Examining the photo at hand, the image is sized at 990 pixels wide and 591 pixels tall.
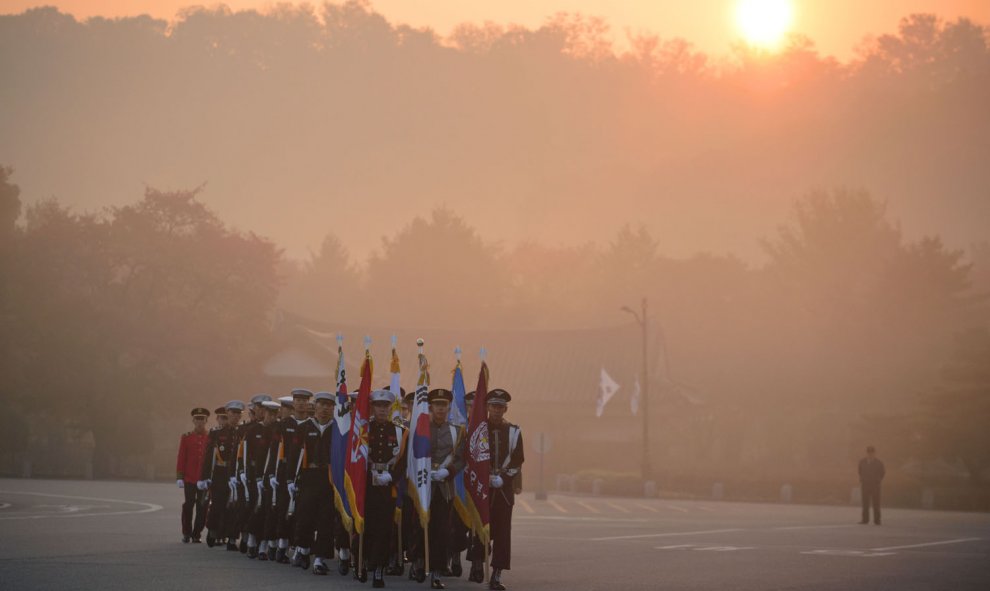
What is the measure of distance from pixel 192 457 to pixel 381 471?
310 inches

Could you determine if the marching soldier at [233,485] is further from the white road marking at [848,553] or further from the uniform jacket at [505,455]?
the white road marking at [848,553]

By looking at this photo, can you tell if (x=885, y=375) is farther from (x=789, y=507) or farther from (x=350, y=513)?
(x=350, y=513)

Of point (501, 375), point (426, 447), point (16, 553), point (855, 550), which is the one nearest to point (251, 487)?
point (16, 553)

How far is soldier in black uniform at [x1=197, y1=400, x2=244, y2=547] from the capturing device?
2139 cm

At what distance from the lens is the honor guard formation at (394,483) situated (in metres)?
16.1

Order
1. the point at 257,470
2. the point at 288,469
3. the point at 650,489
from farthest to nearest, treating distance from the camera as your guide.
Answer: the point at 650,489 < the point at 257,470 < the point at 288,469

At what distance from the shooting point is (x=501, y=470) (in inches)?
647

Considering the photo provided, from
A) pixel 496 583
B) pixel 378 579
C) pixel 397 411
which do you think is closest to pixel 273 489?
pixel 397 411

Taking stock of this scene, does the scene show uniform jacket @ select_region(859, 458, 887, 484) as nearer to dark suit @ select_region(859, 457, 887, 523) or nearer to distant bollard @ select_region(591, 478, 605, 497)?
dark suit @ select_region(859, 457, 887, 523)

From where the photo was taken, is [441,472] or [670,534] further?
[670,534]

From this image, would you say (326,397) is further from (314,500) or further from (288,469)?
(314,500)

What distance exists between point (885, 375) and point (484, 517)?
5943 cm

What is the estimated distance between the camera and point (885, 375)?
71.7m

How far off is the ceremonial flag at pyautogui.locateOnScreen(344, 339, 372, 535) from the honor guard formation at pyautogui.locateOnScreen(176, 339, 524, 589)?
0.05ft
